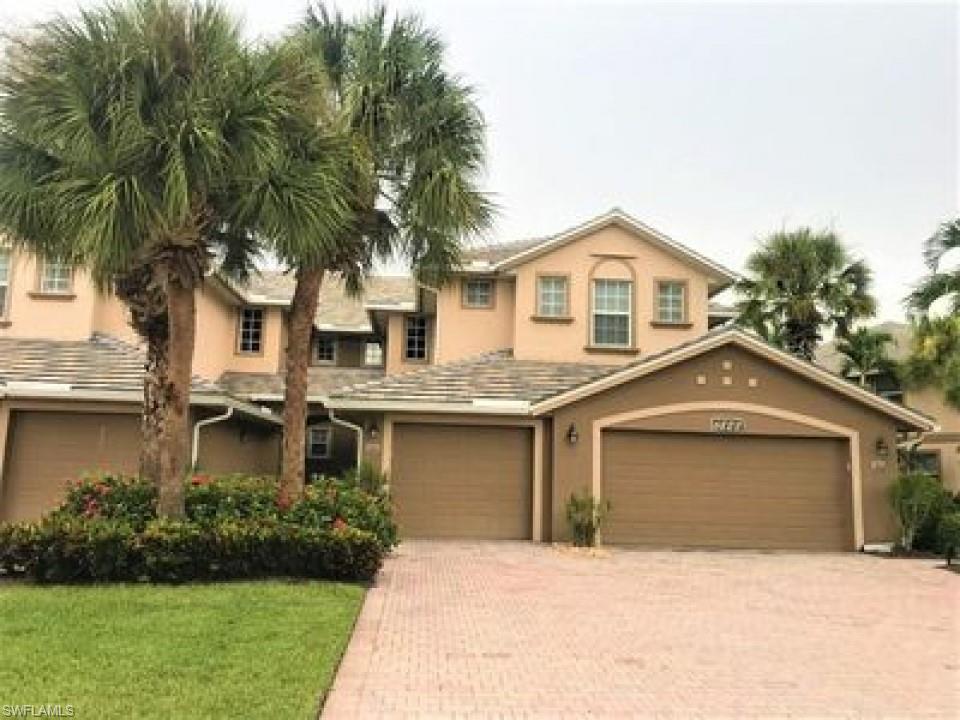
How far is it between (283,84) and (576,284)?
34.7 ft

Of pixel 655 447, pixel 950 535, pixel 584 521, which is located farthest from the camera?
pixel 655 447

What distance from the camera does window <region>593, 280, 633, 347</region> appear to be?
19344mm

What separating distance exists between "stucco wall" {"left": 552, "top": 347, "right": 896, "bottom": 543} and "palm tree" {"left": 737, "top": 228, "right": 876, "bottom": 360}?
18.1 feet

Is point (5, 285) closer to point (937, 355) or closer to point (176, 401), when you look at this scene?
point (176, 401)

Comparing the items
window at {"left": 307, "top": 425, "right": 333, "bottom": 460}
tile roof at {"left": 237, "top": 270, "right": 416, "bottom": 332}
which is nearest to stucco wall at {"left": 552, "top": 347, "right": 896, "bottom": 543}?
tile roof at {"left": 237, "top": 270, "right": 416, "bottom": 332}

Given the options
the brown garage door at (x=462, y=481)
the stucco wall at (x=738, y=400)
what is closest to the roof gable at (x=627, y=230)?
the stucco wall at (x=738, y=400)

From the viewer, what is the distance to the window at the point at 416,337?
22.3m

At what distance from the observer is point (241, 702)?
5.39 m

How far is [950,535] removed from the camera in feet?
48.9

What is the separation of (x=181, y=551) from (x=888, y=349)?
914 inches

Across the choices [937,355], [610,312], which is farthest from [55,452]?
[937,355]

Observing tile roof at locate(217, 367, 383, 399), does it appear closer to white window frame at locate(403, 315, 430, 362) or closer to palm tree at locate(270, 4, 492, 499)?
white window frame at locate(403, 315, 430, 362)

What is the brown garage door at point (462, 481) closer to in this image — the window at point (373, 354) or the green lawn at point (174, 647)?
the green lawn at point (174, 647)

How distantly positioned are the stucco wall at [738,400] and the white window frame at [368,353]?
982 cm
